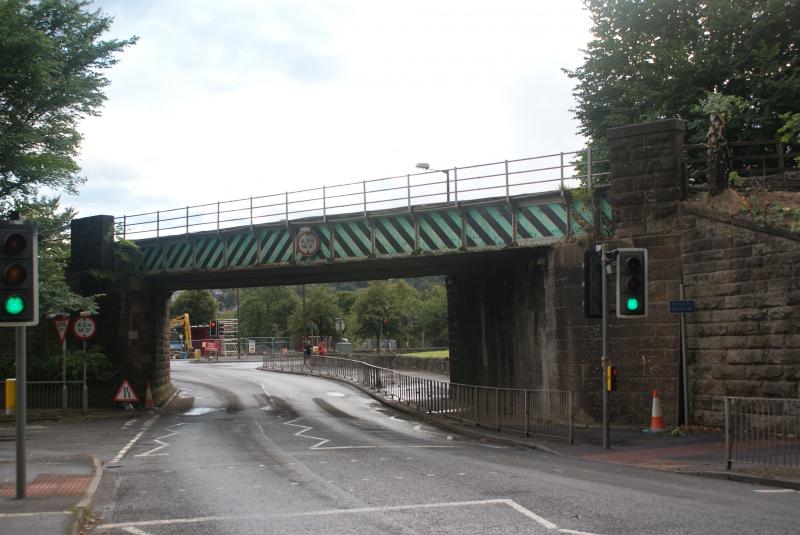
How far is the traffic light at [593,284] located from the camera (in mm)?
15812

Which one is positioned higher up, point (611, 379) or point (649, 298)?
point (649, 298)

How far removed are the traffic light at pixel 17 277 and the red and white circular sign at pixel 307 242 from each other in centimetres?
1712

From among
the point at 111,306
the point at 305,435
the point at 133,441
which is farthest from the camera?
the point at 111,306

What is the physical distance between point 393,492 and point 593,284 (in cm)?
728

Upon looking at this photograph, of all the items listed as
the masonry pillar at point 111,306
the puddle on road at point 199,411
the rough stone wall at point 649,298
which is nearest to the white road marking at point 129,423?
the puddle on road at point 199,411

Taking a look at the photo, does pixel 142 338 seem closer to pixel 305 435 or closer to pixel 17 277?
pixel 305 435

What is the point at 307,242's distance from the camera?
88.0ft

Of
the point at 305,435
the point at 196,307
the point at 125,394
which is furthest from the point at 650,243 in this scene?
the point at 196,307

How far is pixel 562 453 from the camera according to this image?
1523 centimetres

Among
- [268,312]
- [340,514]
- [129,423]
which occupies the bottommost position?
[129,423]

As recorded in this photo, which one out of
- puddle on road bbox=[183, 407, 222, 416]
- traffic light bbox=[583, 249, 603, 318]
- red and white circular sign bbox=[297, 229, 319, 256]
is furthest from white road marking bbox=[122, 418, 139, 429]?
traffic light bbox=[583, 249, 603, 318]

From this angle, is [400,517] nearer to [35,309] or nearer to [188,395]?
[35,309]

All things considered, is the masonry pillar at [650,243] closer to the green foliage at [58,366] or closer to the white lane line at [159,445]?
the white lane line at [159,445]

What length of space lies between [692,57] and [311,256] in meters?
15.1
